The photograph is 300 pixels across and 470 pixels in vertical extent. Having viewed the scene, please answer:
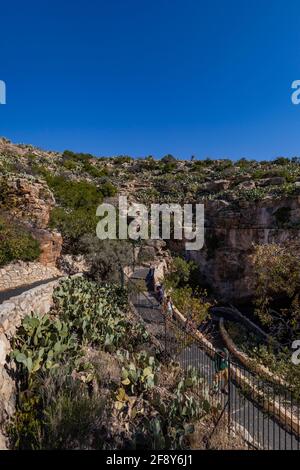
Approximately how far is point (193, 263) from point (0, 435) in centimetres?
1926

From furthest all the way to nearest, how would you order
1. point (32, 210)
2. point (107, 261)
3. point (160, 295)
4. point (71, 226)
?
1. point (71, 226)
2. point (32, 210)
3. point (160, 295)
4. point (107, 261)

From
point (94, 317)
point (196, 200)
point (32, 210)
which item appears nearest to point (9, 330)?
point (94, 317)

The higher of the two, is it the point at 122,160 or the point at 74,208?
the point at 122,160

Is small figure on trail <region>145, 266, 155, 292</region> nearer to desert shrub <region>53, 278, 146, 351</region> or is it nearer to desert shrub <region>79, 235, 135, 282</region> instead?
desert shrub <region>79, 235, 135, 282</region>

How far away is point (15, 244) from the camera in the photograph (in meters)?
12.4

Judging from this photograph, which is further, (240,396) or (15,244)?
(15,244)

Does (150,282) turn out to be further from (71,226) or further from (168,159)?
(168,159)

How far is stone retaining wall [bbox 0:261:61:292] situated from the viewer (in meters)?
11.4

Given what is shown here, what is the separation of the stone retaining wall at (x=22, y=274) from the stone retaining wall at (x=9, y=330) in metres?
4.56

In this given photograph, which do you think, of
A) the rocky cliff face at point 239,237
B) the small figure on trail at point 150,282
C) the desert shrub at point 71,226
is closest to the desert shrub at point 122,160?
the rocky cliff face at point 239,237

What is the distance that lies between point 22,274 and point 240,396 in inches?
371

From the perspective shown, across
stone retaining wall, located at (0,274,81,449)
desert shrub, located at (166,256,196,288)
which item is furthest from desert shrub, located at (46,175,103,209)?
stone retaining wall, located at (0,274,81,449)

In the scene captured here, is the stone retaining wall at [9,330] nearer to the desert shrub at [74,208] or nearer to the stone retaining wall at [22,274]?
the stone retaining wall at [22,274]
